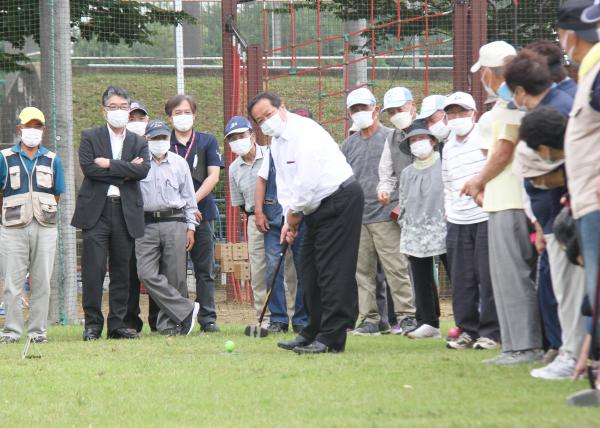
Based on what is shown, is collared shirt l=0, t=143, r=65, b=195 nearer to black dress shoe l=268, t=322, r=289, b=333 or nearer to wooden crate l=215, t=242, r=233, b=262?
black dress shoe l=268, t=322, r=289, b=333

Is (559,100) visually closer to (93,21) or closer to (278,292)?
(278,292)

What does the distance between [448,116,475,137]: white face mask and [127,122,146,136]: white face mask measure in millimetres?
3650

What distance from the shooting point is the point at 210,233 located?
1116 centimetres

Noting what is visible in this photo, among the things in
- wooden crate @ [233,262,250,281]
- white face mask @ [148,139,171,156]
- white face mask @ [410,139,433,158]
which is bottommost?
wooden crate @ [233,262,250,281]

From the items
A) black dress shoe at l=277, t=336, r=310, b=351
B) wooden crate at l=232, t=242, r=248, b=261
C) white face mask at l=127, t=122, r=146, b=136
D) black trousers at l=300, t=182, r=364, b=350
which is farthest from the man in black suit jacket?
wooden crate at l=232, t=242, r=248, b=261

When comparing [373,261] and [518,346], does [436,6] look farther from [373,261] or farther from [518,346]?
[518,346]

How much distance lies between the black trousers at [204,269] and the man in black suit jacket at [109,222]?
0.83m

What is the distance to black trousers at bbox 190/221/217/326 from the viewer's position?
10.9 meters

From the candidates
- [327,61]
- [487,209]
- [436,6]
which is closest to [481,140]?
[487,209]

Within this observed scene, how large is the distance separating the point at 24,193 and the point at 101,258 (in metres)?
0.87

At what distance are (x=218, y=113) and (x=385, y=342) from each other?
628 inches

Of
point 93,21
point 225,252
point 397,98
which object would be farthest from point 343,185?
point 93,21

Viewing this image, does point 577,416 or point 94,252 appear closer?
point 577,416

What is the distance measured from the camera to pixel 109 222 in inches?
404
